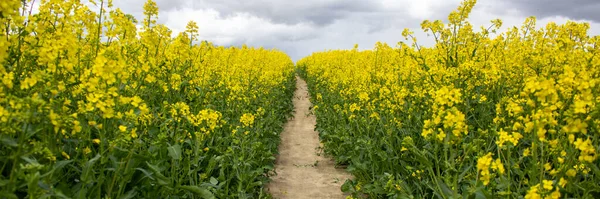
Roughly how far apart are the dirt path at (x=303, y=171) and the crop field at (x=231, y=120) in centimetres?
23

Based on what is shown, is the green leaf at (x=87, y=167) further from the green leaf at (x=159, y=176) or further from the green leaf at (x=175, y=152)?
the green leaf at (x=175, y=152)

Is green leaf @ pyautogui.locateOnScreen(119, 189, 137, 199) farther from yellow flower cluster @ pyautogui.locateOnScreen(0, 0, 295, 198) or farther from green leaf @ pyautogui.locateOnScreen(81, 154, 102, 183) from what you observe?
green leaf @ pyautogui.locateOnScreen(81, 154, 102, 183)

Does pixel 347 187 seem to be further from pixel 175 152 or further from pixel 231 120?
pixel 175 152

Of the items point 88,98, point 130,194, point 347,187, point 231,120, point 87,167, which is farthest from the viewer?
point 231,120

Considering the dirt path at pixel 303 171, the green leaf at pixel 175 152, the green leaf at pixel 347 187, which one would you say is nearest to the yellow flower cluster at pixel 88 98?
the green leaf at pixel 175 152

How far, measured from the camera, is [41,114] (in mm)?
2381

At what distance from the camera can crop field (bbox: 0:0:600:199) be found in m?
2.47

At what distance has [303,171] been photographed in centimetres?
700

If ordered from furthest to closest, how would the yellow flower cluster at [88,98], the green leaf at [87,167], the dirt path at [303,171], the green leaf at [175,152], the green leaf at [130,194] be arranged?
the dirt path at [303,171] → the green leaf at [175,152] → the green leaf at [130,194] → the green leaf at [87,167] → the yellow flower cluster at [88,98]

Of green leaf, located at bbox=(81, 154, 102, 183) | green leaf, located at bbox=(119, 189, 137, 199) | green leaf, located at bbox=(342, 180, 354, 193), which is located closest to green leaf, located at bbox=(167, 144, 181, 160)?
green leaf, located at bbox=(119, 189, 137, 199)

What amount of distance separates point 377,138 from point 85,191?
4.41 meters

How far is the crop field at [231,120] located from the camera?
2469 mm

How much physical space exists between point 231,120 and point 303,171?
135 centimetres

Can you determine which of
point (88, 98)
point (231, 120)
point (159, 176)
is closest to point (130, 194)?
point (159, 176)
